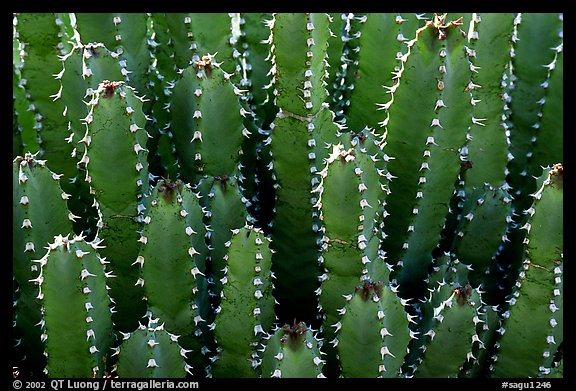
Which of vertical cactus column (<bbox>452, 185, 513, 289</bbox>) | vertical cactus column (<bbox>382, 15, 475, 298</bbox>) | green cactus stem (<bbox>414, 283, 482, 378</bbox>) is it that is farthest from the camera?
vertical cactus column (<bbox>452, 185, 513, 289</bbox>)

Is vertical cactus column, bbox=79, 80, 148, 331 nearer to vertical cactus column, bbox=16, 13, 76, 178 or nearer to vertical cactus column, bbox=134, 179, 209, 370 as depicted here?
vertical cactus column, bbox=134, 179, 209, 370

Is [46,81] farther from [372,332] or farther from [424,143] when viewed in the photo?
[372,332]

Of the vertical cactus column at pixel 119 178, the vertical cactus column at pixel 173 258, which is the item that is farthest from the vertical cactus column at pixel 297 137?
the vertical cactus column at pixel 119 178

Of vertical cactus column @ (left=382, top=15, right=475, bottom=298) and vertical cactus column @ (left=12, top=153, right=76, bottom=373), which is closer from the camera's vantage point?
vertical cactus column @ (left=12, top=153, right=76, bottom=373)

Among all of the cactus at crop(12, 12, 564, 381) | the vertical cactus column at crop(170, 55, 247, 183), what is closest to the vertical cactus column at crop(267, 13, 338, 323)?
the cactus at crop(12, 12, 564, 381)

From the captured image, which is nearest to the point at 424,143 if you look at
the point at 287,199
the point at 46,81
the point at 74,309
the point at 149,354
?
the point at 287,199
